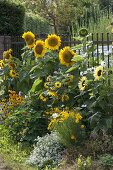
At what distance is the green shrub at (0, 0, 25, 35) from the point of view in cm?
1302

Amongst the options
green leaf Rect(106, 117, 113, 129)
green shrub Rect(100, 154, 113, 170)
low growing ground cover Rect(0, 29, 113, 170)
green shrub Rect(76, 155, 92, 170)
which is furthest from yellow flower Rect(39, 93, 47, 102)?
green shrub Rect(76, 155, 92, 170)

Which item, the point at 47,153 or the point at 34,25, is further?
the point at 34,25

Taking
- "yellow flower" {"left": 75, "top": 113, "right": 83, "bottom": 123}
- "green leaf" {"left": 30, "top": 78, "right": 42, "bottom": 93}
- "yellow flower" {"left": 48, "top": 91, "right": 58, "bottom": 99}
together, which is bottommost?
"yellow flower" {"left": 75, "top": 113, "right": 83, "bottom": 123}

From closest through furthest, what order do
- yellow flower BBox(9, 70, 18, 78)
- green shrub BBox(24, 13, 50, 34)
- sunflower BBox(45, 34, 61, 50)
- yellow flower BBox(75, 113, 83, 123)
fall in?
yellow flower BBox(75, 113, 83, 123) < sunflower BBox(45, 34, 61, 50) < yellow flower BBox(9, 70, 18, 78) < green shrub BBox(24, 13, 50, 34)

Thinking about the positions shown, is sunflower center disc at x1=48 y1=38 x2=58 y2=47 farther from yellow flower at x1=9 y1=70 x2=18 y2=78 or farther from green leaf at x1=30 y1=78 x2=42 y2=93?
yellow flower at x1=9 y1=70 x2=18 y2=78

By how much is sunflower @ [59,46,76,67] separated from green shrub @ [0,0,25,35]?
20.9 feet

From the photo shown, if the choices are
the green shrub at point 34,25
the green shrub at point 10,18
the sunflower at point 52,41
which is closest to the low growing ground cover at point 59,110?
the sunflower at point 52,41

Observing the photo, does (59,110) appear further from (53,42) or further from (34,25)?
(34,25)

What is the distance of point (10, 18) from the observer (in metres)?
13.1

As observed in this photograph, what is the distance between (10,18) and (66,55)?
21.5ft

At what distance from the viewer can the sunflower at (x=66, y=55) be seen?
22.6 feet

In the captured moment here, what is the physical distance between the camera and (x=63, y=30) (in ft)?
96.3

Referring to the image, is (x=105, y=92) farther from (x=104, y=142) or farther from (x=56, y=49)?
(x=56, y=49)

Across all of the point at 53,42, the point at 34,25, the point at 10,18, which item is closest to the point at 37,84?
the point at 53,42
